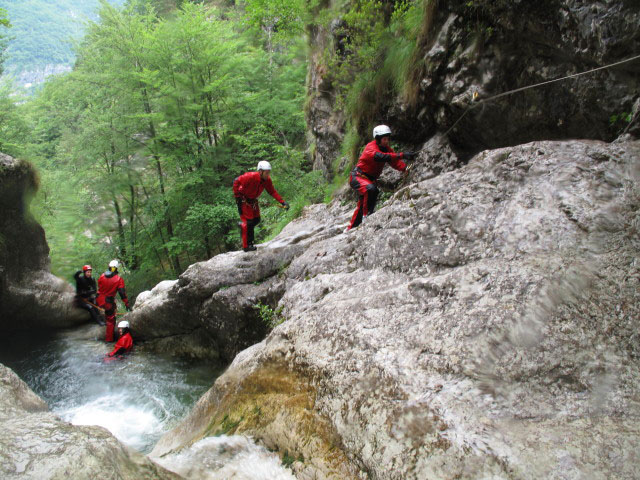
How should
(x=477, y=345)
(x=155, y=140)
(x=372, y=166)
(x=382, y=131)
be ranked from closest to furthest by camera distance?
(x=477, y=345)
(x=382, y=131)
(x=372, y=166)
(x=155, y=140)

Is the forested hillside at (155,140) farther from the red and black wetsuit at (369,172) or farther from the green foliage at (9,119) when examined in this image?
the red and black wetsuit at (369,172)

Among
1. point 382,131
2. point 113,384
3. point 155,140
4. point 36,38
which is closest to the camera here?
point 382,131

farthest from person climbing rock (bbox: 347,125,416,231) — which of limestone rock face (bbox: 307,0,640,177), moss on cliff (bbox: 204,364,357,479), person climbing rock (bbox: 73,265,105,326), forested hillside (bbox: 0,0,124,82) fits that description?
forested hillside (bbox: 0,0,124,82)

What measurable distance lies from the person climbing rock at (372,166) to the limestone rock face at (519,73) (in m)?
1.14

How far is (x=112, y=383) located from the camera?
869 centimetres

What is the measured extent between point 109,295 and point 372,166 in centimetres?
964

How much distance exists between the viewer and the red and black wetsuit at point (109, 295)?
37.9ft

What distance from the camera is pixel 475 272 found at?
3365mm

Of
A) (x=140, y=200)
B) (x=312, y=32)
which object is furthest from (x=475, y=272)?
(x=140, y=200)

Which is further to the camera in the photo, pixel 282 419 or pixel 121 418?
pixel 121 418

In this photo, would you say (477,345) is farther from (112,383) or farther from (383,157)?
(112,383)

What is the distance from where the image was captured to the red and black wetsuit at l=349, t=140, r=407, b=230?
6.28 metres

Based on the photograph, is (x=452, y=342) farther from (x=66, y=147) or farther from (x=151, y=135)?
(x=66, y=147)

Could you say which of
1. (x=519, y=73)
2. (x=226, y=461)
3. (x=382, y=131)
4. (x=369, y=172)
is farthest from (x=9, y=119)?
(x=519, y=73)
